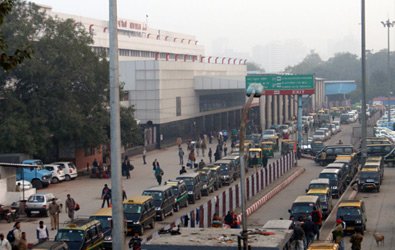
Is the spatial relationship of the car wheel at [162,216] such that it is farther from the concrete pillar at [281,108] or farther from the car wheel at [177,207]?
the concrete pillar at [281,108]

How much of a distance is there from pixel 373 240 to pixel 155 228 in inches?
305

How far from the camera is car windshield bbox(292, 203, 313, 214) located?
98.6ft

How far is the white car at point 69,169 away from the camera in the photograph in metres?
45.2

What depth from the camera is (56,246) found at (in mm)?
22438

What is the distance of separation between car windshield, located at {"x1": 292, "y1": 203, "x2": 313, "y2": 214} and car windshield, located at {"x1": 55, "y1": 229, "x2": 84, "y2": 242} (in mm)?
8762

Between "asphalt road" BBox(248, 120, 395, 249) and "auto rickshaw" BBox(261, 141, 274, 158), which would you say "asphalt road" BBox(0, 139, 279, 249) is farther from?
"asphalt road" BBox(248, 120, 395, 249)

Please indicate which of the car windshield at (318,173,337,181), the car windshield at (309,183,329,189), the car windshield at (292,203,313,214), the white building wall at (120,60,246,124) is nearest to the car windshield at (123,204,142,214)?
the car windshield at (292,203,313,214)

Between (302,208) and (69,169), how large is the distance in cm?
1849

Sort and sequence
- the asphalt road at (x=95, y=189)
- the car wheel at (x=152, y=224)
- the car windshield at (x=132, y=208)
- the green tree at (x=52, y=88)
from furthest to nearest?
1. the green tree at (x=52, y=88)
2. the asphalt road at (x=95, y=189)
3. the car wheel at (x=152, y=224)
4. the car windshield at (x=132, y=208)

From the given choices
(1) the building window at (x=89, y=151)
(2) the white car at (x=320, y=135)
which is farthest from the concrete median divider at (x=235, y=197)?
(2) the white car at (x=320, y=135)

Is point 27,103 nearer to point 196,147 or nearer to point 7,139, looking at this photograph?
point 7,139

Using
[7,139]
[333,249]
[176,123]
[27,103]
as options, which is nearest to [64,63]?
[27,103]

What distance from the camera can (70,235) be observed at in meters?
24.4

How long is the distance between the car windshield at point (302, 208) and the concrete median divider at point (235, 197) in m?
2.69
